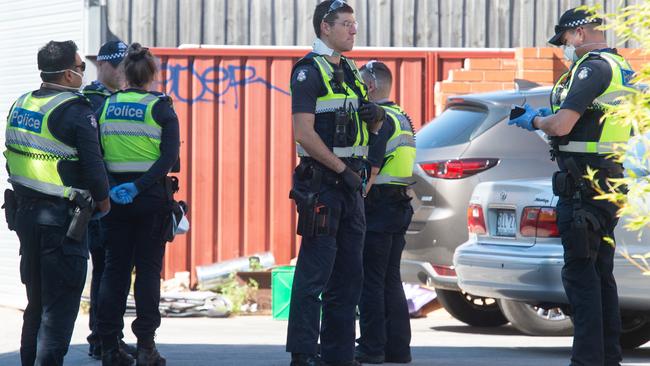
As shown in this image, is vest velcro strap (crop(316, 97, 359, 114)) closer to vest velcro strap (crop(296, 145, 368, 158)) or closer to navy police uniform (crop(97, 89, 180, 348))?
vest velcro strap (crop(296, 145, 368, 158))

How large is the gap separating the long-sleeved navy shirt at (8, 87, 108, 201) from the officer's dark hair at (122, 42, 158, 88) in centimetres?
84

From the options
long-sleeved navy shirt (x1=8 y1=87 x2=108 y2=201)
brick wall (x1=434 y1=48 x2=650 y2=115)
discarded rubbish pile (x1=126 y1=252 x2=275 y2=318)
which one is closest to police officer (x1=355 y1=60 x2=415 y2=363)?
long-sleeved navy shirt (x1=8 y1=87 x2=108 y2=201)

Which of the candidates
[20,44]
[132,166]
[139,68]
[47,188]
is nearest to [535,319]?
[132,166]

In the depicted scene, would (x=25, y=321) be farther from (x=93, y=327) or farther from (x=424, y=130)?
(x=424, y=130)

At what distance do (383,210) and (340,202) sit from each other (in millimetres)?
926

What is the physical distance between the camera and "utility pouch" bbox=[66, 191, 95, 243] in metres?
6.07

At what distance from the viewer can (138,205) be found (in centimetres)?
689

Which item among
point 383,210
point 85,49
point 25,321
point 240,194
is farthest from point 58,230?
point 85,49

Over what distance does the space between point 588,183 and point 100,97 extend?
2882mm

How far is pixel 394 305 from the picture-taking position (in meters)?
7.58

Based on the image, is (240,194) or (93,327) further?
(240,194)

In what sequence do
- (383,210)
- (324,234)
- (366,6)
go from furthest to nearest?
1. (366,6)
2. (383,210)
3. (324,234)

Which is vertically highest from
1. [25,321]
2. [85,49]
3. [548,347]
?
[85,49]

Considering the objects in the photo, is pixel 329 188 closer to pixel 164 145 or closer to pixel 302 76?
pixel 302 76
